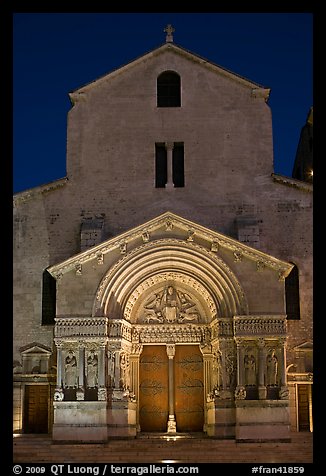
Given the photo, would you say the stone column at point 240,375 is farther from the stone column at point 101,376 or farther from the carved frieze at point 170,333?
the stone column at point 101,376

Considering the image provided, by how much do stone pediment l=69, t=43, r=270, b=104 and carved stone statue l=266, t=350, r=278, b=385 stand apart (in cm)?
931

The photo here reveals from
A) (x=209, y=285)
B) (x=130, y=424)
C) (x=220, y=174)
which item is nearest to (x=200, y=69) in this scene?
(x=220, y=174)

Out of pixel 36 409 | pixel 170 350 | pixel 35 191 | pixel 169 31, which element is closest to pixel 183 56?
pixel 169 31

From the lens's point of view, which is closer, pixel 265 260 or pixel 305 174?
pixel 265 260

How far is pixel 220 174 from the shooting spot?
26234mm

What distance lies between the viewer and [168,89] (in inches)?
1066

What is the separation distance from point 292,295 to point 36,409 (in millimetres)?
9196

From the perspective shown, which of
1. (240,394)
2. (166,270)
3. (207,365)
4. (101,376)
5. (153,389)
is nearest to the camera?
(240,394)

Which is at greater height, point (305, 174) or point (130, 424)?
point (305, 174)

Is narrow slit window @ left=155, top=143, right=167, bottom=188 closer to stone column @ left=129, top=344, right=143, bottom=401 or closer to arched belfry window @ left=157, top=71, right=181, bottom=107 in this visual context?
arched belfry window @ left=157, top=71, right=181, bottom=107

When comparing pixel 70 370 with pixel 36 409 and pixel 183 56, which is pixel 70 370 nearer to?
pixel 36 409

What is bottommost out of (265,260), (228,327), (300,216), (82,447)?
(82,447)
